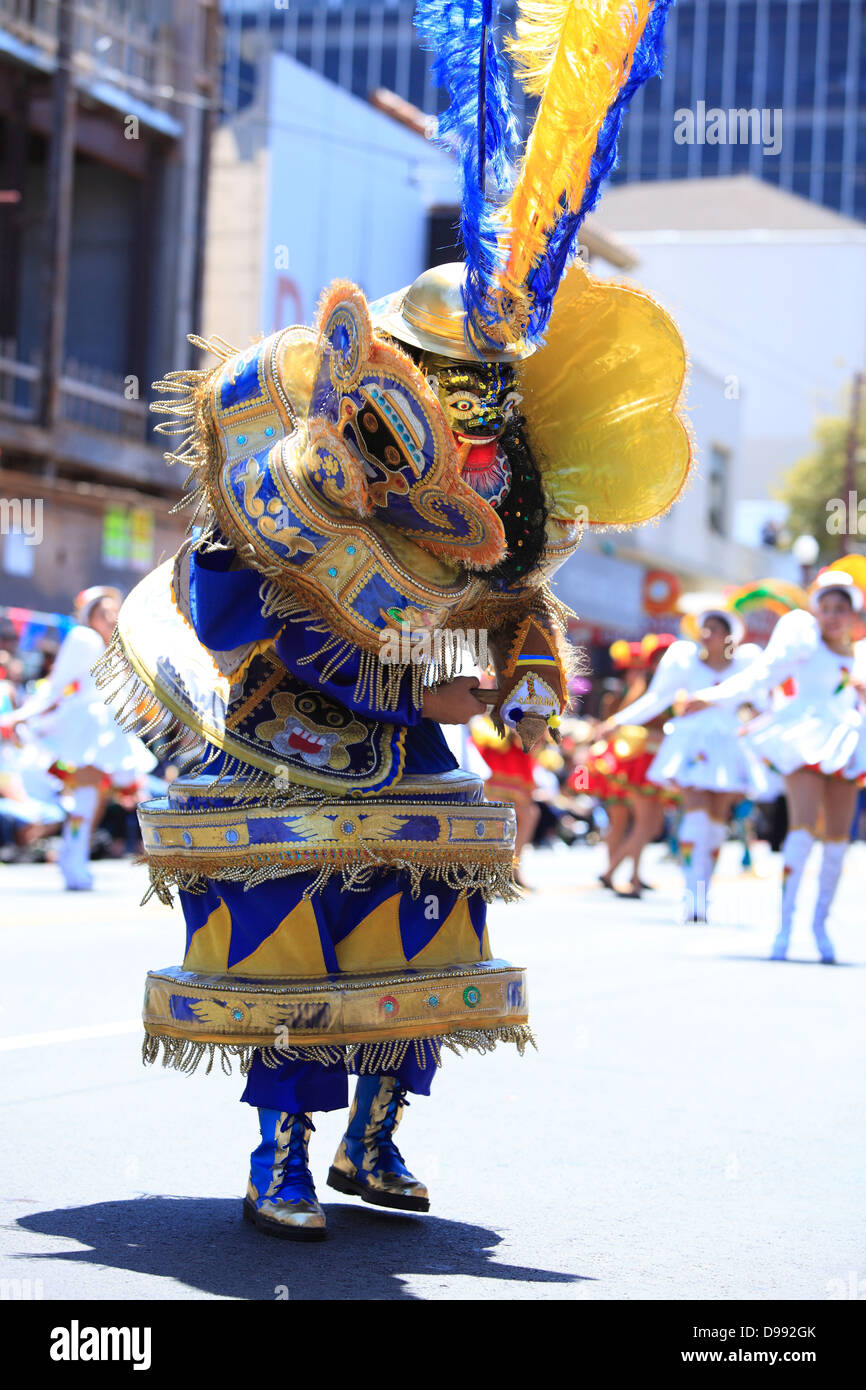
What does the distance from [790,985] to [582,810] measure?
1245 centimetres

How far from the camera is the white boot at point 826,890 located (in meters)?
10.5

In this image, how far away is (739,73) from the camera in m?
96.3

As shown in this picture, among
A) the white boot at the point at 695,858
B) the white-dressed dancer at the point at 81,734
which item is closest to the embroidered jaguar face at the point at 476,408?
the white-dressed dancer at the point at 81,734

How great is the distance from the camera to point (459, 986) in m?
4.34

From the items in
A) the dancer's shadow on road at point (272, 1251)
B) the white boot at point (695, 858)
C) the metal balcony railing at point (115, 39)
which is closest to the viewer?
the dancer's shadow on road at point (272, 1251)

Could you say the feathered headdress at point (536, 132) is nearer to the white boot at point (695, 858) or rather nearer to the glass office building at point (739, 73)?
the white boot at point (695, 858)

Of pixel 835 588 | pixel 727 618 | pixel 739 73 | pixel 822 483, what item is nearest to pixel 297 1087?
pixel 835 588

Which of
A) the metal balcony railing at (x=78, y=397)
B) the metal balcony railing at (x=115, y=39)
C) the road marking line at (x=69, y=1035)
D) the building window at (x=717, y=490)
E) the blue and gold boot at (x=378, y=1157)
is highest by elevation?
the metal balcony railing at (x=115, y=39)

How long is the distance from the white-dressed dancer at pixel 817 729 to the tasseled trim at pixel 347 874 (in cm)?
603

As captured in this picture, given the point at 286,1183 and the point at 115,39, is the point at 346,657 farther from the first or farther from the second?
the point at 115,39

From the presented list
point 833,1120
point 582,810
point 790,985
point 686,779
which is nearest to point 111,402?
point 582,810

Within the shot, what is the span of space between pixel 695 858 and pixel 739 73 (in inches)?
3568

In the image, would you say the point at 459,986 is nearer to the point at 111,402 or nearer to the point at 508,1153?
the point at 508,1153

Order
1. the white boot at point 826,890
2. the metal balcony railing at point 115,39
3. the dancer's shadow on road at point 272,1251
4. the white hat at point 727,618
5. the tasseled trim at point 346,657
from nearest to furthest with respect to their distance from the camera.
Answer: the dancer's shadow on road at point 272,1251, the tasseled trim at point 346,657, the white boot at point 826,890, the white hat at point 727,618, the metal balcony railing at point 115,39
